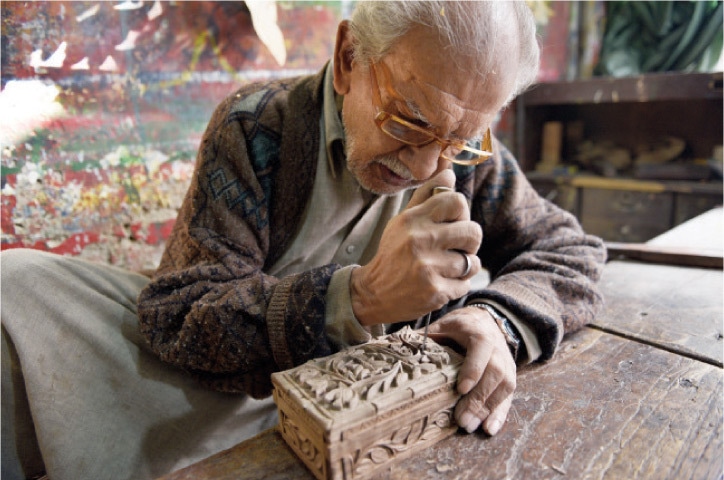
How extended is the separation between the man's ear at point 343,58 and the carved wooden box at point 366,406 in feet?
2.40

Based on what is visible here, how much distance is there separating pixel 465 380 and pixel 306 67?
6.87 ft

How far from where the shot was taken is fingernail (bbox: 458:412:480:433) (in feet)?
3.34

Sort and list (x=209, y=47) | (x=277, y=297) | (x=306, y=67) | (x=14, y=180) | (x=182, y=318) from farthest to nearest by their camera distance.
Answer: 1. (x=306, y=67)
2. (x=209, y=47)
3. (x=14, y=180)
4. (x=182, y=318)
5. (x=277, y=297)

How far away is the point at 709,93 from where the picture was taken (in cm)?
342

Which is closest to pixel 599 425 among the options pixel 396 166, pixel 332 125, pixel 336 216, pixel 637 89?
pixel 396 166

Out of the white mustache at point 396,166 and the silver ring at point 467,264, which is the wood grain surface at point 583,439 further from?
the white mustache at point 396,166

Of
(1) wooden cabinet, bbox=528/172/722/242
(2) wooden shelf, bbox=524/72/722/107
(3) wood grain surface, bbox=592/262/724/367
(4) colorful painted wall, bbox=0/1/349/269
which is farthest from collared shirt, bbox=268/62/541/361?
(1) wooden cabinet, bbox=528/172/722/242

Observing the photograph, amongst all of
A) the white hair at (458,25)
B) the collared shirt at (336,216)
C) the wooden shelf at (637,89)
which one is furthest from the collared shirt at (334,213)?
the wooden shelf at (637,89)

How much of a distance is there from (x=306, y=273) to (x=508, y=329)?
1.82ft

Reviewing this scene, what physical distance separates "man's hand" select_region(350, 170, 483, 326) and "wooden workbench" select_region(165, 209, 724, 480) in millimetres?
311

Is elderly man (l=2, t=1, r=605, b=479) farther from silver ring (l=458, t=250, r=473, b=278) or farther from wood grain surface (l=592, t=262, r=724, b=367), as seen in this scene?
wood grain surface (l=592, t=262, r=724, b=367)

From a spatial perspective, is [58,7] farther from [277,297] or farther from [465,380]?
[465,380]

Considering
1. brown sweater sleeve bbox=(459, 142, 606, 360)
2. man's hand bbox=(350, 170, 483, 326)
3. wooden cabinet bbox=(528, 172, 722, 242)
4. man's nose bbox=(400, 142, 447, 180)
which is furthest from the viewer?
wooden cabinet bbox=(528, 172, 722, 242)

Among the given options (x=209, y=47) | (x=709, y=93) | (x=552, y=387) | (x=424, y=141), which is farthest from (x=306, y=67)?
(x=709, y=93)
